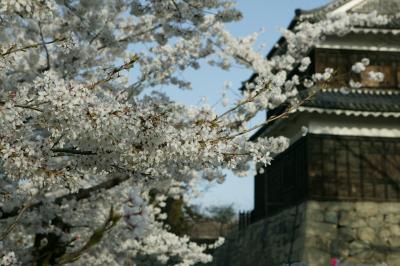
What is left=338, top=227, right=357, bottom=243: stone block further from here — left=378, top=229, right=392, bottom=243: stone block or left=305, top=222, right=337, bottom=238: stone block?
left=378, top=229, right=392, bottom=243: stone block

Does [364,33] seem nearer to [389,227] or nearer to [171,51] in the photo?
[389,227]

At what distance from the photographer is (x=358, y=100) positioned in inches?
574

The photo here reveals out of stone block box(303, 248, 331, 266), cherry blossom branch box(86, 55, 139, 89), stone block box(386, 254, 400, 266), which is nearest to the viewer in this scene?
cherry blossom branch box(86, 55, 139, 89)

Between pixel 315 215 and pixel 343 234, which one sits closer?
pixel 343 234

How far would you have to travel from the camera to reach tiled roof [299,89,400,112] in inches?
547

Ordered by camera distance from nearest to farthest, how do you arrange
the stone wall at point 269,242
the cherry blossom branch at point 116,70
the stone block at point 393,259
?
the cherry blossom branch at point 116,70 → the stone block at point 393,259 → the stone wall at point 269,242

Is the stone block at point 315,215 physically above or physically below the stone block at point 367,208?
below

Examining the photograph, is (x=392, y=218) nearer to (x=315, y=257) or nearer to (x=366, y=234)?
(x=366, y=234)

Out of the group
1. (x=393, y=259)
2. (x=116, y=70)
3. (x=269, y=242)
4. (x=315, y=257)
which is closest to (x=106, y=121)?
(x=116, y=70)

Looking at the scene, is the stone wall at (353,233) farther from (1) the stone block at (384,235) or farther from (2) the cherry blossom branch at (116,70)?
(2) the cherry blossom branch at (116,70)

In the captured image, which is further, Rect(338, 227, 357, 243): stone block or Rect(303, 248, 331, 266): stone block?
Rect(338, 227, 357, 243): stone block

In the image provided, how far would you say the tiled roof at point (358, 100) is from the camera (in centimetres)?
1390

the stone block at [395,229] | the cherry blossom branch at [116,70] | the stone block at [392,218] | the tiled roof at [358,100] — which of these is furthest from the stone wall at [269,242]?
the cherry blossom branch at [116,70]

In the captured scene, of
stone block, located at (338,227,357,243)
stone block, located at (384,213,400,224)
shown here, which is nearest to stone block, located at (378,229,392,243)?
stone block, located at (384,213,400,224)
